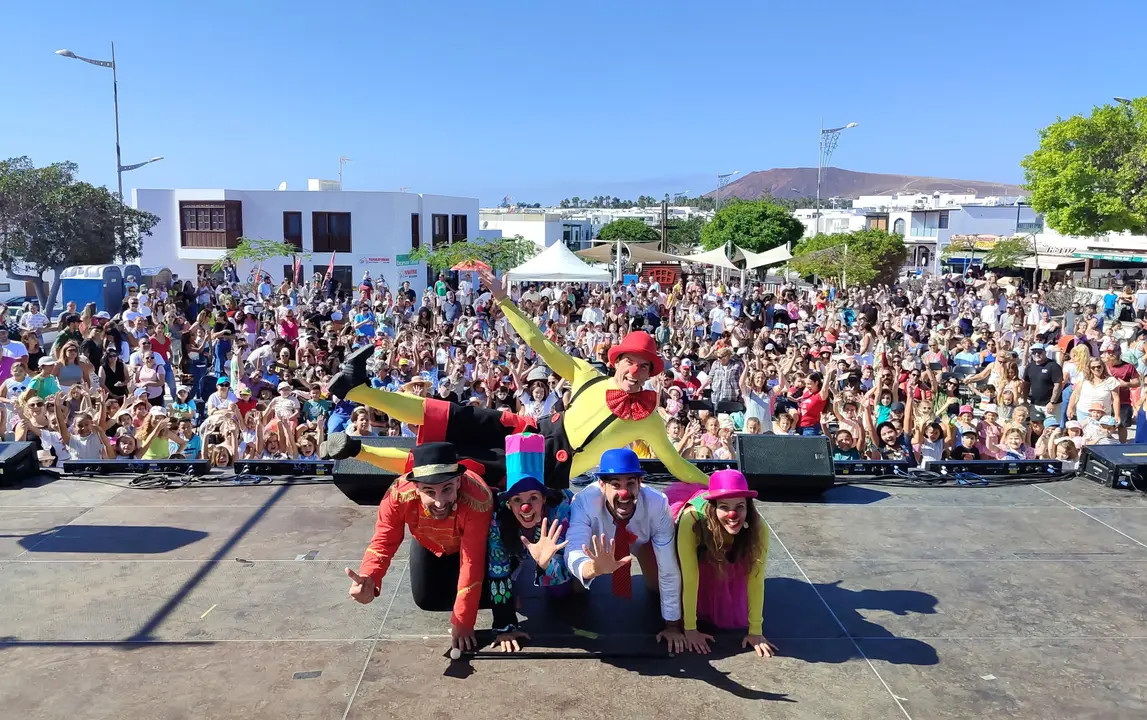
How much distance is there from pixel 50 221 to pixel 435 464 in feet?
102

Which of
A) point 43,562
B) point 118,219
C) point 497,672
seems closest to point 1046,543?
point 497,672

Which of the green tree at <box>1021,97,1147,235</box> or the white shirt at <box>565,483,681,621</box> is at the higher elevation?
the green tree at <box>1021,97,1147,235</box>

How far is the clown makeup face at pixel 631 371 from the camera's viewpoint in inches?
183

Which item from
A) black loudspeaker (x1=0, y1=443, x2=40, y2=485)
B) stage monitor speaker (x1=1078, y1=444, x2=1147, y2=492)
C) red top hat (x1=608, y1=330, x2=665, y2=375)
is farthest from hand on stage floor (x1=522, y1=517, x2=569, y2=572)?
stage monitor speaker (x1=1078, y1=444, x2=1147, y2=492)

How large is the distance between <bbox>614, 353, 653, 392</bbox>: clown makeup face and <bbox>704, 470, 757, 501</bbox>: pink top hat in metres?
0.73

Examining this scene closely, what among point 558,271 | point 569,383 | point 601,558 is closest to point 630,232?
point 558,271

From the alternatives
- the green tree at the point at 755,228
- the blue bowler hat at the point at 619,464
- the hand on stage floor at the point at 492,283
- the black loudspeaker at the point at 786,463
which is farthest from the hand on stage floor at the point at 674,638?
the green tree at the point at 755,228

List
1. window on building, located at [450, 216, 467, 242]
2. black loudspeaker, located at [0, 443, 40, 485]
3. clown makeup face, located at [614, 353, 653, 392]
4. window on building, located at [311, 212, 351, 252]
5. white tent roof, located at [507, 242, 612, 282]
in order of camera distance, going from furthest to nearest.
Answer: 1. window on building, located at [450, 216, 467, 242]
2. window on building, located at [311, 212, 351, 252]
3. white tent roof, located at [507, 242, 612, 282]
4. black loudspeaker, located at [0, 443, 40, 485]
5. clown makeup face, located at [614, 353, 653, 392]

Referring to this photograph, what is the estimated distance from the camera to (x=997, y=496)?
6.73 m

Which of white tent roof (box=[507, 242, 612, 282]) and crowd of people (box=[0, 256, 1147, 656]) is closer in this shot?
crowd of people (box=[0, 256, 1147, 656])

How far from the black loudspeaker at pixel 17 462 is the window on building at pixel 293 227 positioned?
3409 cm

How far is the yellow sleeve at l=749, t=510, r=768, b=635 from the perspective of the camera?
13.9 ft

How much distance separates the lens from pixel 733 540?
4.30 m

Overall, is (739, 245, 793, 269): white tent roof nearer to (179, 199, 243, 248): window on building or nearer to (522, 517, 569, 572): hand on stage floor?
(179, 199, 243, 248): window on building
